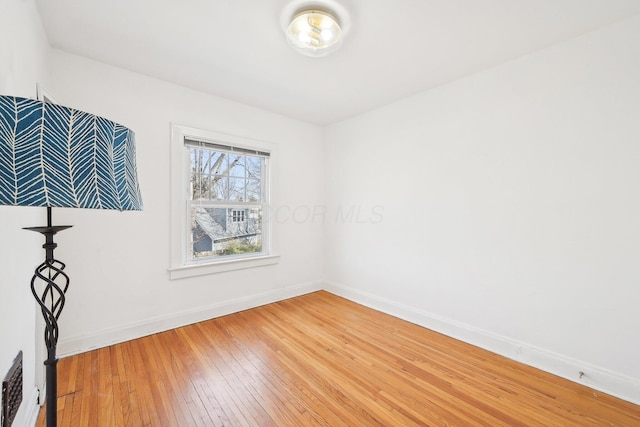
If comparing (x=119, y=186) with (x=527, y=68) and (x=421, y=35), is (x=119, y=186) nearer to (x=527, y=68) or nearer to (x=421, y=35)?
(x=421, y=35)

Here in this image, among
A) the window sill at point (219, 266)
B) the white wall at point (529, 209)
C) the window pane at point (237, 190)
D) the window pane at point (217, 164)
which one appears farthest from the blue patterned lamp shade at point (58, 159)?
the white wall at point (529, 209)

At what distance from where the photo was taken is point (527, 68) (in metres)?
2.19

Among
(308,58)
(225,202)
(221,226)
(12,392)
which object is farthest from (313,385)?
(308,58)

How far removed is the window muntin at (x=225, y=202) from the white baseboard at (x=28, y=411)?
146 cm

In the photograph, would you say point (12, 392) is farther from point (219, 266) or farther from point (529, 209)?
point (529, 209)

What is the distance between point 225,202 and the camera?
10.3ft

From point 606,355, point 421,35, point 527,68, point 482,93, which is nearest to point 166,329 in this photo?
point 421,35

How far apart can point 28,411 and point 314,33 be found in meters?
2.83

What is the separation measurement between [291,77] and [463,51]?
1511 mm

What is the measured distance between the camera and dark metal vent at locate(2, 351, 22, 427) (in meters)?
1.08

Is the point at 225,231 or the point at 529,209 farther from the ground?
the point at 529,209

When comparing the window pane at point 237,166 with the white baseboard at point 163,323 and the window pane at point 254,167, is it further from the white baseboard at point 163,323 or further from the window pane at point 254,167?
Result: the white baseboard at point 163,323

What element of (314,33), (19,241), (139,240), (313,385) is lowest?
(313,385)

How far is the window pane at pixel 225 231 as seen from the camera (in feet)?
9.75
